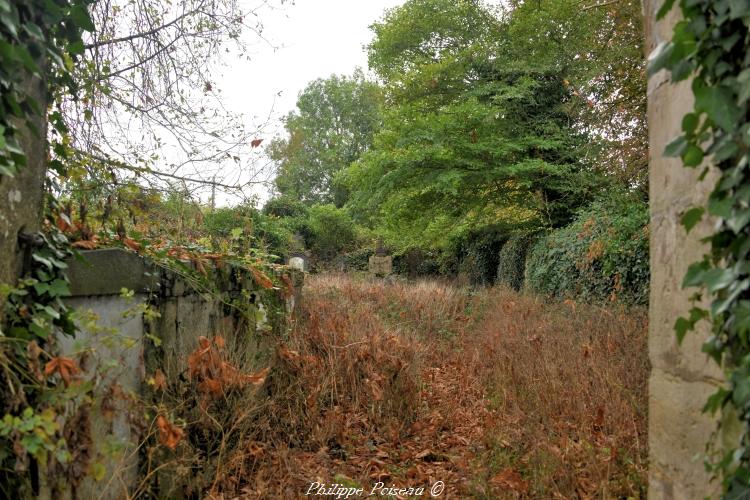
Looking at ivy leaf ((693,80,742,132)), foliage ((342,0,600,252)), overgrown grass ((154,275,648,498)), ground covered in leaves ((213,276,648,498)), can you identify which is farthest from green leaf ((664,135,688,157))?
foliage ((342,0,600,252))

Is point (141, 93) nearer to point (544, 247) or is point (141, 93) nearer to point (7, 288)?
point (7, 288)

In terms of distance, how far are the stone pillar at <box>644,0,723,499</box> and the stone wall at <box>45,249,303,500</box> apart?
2.44 metres

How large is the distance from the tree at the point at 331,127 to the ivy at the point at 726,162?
106 feet

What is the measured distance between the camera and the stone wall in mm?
2652

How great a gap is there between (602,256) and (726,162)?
→ 8031 mm

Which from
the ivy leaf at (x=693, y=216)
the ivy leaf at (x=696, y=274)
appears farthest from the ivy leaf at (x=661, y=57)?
the ivy leaf at (x=696, y=274)

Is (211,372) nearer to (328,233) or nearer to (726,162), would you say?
(726,162)

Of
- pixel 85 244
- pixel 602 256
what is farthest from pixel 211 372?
pixel 602 256

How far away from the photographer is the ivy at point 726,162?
163 centimetres

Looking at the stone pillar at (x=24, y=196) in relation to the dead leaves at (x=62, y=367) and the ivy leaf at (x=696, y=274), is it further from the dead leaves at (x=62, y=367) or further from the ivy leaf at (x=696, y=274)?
the ivy leaf at (x=696, y=274)

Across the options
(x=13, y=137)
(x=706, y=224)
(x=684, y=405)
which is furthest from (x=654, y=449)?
(x=13, y=137)

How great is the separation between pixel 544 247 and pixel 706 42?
11277mm

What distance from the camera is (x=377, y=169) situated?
47.4 ft

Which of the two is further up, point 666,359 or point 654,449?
point 666,359
